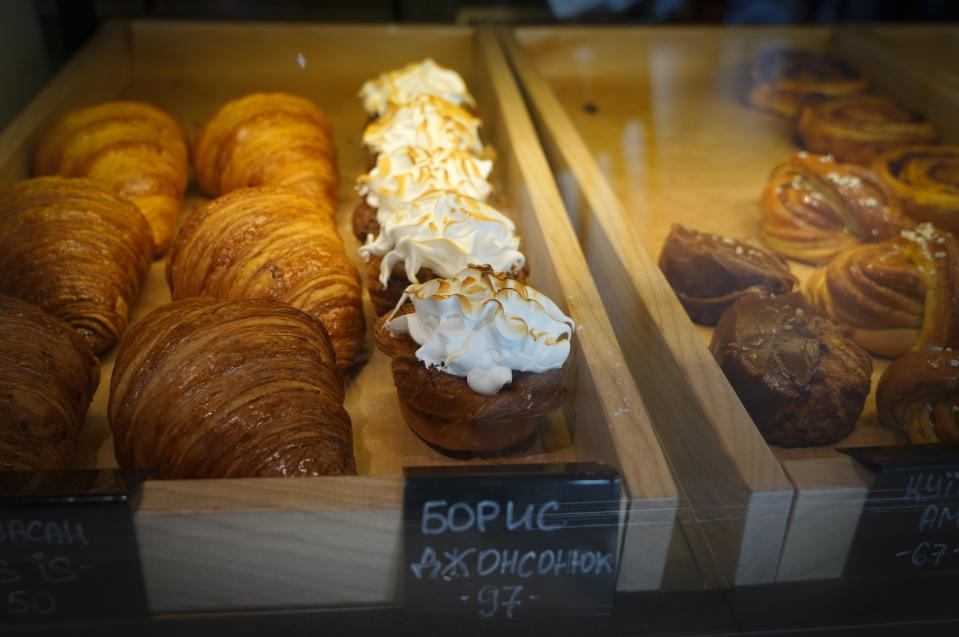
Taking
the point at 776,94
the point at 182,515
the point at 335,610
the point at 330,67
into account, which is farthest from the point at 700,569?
the point at 330,67

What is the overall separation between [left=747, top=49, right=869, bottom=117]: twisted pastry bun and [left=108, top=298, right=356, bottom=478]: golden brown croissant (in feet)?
7.54

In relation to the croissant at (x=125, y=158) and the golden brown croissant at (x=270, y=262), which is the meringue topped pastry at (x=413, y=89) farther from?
the golden brown croissant at (x=270, y=262)

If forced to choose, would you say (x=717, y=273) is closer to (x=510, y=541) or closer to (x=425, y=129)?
(x=425, y=129)

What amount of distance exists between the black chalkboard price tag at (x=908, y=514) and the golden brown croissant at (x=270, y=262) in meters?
1.04

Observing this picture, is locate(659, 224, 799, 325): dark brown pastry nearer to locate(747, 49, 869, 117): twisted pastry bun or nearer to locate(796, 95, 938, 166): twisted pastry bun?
locate(796, 95, 938, 166): twisted pastry bun

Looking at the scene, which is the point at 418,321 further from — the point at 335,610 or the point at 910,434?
the point at 910,434

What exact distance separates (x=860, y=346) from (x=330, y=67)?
225 centimetres

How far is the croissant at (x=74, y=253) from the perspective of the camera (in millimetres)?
1688

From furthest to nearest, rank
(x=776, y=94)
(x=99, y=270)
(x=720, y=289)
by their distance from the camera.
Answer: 1. (x=776, y=94)
2. (x=720, y=289)
3. (x=99, y=270)

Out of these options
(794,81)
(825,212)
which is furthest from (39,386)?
(794,81)

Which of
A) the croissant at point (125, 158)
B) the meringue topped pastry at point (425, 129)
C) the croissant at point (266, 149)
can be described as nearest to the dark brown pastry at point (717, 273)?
the meringue topped pastry at point (425, 129)

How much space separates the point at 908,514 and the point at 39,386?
1.37 metres

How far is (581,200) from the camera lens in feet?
6.66

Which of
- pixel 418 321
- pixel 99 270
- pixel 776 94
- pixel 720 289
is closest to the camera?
pixel 418 321
